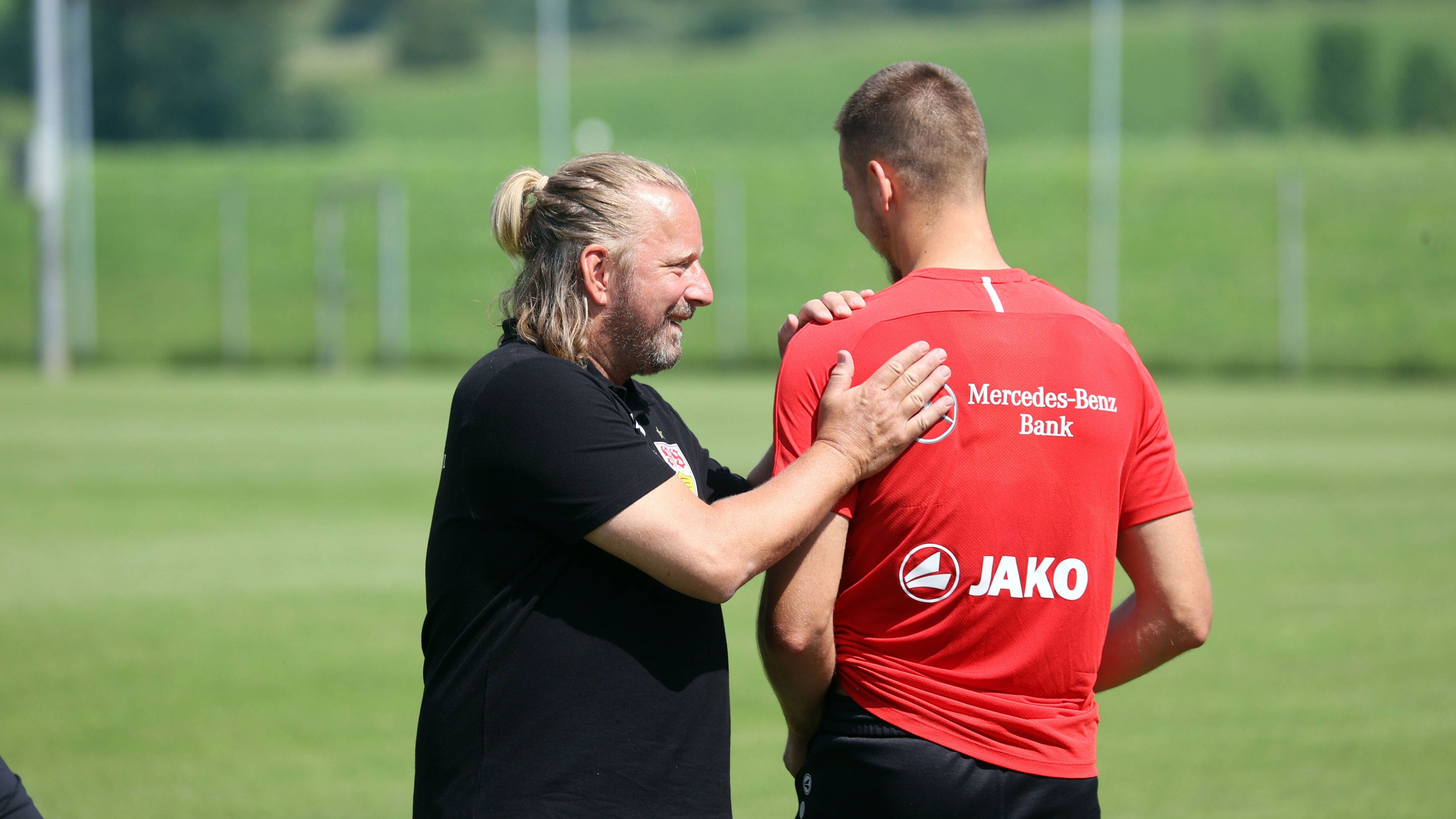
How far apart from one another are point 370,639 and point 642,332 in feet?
18.2

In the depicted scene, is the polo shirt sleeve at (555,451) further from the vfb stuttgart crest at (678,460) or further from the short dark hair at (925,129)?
the short dark hair at (925,129)

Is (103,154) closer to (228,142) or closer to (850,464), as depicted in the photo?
(228,142)

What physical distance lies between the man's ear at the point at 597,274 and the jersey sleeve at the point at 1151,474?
3.50 feet

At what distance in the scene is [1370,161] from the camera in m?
37.2

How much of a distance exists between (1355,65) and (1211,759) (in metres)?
66.8

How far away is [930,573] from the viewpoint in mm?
2838

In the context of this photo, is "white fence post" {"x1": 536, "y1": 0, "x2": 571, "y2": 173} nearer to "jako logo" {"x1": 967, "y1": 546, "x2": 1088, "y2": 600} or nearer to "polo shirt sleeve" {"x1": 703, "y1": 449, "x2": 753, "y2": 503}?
"polo shirt sleeve" {"x1": 703, "y1": 449, "x2": 753, "y2": 503}

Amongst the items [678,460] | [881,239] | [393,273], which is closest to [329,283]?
[393,273]

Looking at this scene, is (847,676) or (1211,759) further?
(1211,759)

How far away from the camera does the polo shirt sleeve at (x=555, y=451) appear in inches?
110

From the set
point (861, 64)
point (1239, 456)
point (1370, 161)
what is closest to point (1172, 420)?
point (1239, 456)

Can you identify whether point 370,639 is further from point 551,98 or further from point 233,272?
point 551,98

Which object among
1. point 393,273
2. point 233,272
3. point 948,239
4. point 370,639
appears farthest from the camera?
point 233,272

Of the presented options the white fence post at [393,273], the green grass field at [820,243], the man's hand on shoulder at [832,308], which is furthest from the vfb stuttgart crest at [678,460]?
the white fence post at [393,273]
